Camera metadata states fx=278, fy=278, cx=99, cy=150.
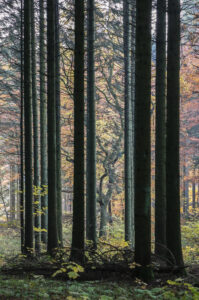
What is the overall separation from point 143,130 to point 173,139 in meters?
1.13

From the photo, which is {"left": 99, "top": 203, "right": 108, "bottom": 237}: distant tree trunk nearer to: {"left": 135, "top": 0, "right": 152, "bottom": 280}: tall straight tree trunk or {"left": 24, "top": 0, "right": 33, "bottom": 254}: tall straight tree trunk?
{"left": 24, "top": 0, "right": 33, "bottom": 254}: tall straight tree trunk

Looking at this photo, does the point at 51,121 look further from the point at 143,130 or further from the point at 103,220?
the point at 103,220

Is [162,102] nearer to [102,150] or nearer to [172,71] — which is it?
[172,71]

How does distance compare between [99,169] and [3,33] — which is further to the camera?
[99,169]

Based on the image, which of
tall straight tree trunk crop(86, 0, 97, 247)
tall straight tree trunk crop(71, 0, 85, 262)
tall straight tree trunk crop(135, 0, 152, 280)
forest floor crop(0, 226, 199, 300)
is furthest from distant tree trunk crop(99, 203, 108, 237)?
tall straight tree trunk crop(135, 0, 152, 280)

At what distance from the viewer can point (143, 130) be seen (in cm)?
512

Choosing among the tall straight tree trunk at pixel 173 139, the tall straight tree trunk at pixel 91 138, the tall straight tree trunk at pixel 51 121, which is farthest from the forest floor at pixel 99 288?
the tall straight tree trunk at pixel 91 138

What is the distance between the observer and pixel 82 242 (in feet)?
20.6

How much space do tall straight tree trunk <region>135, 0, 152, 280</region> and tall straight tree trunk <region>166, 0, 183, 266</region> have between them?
1.04m

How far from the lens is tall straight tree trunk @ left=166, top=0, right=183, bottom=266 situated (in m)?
5.93

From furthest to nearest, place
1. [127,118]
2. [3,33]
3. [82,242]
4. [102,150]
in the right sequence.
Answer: [102,150]
[127,118]
[3,33]
[82,242]

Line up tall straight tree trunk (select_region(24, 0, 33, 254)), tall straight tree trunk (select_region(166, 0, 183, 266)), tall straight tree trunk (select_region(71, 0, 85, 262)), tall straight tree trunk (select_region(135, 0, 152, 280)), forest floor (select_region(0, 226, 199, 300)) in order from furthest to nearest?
1. tall straight tree trunk (select_region(24, 0, 33, 254))
2. tall straight tree trunk (select_region(71, 0, 85, 262))
3. tall straight tree trunk (select_region(166, 0, 183, 266))
4. tall straight tree trunk (select_region(135, 0, 152, 280))
5. forest floor (select_region(0, 226, 199, 300))

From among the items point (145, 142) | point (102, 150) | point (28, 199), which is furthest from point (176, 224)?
point (102, 150)

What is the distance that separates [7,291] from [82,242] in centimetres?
237
